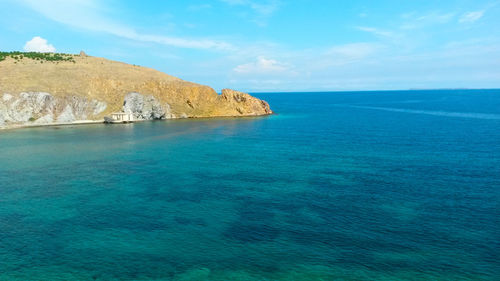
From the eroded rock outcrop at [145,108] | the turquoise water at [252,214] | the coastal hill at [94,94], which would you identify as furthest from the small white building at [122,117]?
the turquoise water at [252,214]

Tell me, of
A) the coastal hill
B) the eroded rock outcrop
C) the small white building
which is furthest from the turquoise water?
the eroded rock outcrop

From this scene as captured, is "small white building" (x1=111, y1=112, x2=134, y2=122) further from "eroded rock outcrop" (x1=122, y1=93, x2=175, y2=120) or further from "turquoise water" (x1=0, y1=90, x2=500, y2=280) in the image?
"turquoise water" (x1=0, y1=90, x2=500, y2=280)

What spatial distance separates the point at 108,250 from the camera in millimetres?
30812

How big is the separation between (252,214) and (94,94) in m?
130

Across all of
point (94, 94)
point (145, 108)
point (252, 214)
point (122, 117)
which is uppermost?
point (94, 94)

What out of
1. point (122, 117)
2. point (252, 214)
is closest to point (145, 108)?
point (122, 117)

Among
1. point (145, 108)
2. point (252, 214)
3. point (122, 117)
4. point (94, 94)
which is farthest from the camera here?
point (145, 108)

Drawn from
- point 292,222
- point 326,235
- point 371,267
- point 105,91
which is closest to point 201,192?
point 292,222

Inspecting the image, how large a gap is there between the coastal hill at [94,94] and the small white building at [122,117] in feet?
12.9

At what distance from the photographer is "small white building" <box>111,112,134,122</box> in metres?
136

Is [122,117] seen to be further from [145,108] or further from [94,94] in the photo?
[94,94]

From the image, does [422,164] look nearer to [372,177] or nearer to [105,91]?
[372,177]

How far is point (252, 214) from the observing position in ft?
128

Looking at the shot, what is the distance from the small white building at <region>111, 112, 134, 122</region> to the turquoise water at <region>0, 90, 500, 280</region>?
61.0m
